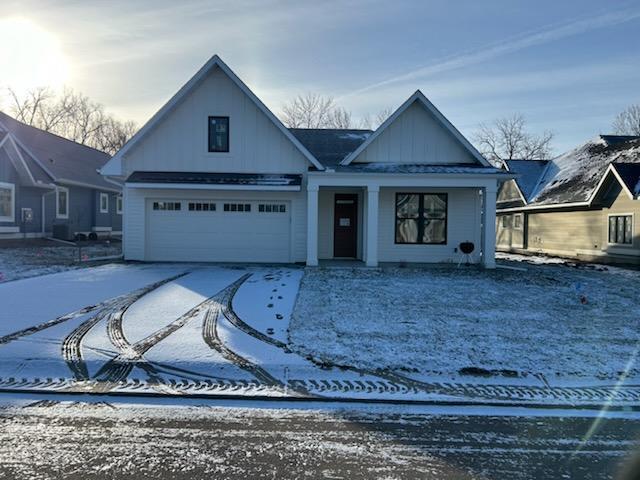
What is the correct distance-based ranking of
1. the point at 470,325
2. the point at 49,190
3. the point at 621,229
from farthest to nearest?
the point at 49,190 < the point at 621,229 < the point at 470,325

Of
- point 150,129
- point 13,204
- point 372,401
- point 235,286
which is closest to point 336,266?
point 235,286

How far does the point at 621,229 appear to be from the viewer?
17406 millimetres

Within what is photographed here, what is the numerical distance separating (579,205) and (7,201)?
82.6 ft

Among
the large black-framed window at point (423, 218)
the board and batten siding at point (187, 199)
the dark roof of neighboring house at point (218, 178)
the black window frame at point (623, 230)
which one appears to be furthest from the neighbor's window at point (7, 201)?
the black window frame at point (623, 230)

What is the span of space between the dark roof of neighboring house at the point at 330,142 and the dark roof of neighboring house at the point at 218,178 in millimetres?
1760

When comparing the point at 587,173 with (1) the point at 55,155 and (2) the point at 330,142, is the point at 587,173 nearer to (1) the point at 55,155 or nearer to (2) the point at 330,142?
(2) the point at 330,142

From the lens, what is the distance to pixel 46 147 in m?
25.1

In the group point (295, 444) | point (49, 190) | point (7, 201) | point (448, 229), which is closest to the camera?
point (295, 444)

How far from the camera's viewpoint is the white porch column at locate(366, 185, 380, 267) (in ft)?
45.7

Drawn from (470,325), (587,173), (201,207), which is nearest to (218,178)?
(201,207)

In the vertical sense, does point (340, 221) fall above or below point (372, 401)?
above

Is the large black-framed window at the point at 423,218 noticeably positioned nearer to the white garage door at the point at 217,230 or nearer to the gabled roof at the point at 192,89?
the gabled roof at the point at 192,89

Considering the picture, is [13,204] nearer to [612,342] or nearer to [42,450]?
[42,450]

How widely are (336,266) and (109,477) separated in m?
11.2
